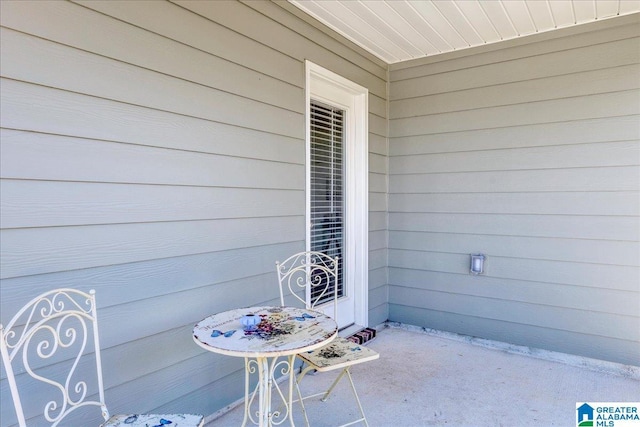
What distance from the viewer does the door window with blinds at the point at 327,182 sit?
327 centimetres

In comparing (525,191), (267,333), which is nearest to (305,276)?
(267,333)

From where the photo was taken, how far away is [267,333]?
1673mm

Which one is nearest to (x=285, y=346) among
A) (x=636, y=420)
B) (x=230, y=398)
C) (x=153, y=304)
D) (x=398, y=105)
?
(x=153, y=304)

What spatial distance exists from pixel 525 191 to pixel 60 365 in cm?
335

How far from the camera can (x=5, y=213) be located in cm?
148

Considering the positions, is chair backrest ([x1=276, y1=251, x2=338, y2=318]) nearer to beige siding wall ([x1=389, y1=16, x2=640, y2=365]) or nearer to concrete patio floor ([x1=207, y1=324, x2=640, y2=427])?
concrete patio floor ([x1=207, y1=324, x2=640, y2=427])

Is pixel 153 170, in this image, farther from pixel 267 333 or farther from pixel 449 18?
pixel 449 18

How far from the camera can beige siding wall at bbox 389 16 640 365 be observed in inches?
117

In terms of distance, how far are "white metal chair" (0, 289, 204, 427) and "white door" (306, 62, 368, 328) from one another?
186 cm

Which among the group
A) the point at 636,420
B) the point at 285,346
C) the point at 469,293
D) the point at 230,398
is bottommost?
the point at 636,420

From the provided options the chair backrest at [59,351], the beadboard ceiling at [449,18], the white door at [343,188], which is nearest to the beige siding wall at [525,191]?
the beadboard ceiling at [449,18]

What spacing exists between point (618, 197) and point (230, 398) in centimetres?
310

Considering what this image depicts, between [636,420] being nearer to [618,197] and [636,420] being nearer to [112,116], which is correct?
[618,197]

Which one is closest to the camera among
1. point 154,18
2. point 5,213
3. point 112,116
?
point 5,213
